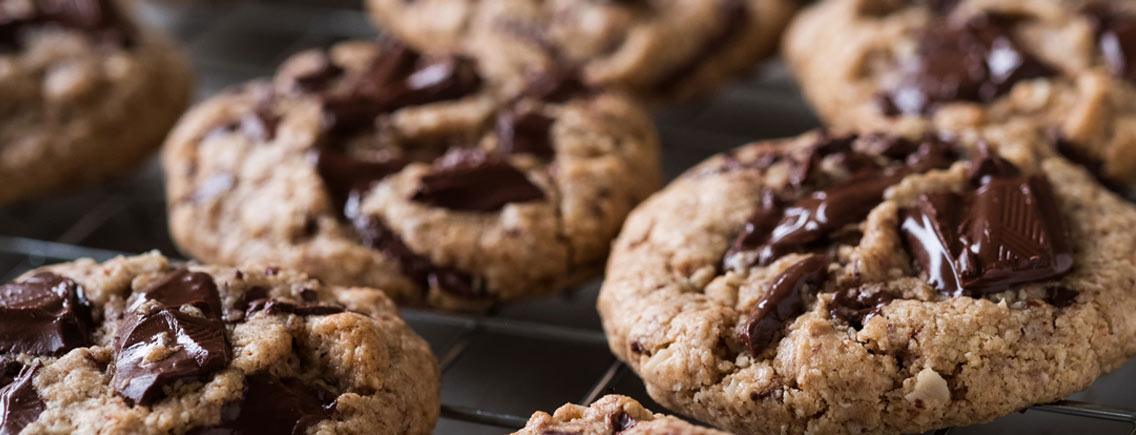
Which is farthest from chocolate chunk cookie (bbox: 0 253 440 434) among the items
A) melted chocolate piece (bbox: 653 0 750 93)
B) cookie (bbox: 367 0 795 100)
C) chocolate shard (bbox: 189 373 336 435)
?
melted chocolate piece (bbox: 653 0 750 93)

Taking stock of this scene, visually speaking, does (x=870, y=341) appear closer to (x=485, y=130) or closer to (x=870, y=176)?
(x=870, y=176)

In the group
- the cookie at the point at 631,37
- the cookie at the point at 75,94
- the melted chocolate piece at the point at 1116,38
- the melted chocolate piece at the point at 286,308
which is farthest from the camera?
the cookie at the point at 631,37

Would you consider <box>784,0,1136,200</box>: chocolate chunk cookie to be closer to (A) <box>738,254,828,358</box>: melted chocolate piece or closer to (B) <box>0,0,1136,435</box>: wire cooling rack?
(B) <box>0,0,1136,435</box>: wire cooling rack

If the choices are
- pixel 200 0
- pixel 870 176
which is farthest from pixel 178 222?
pixel 200 0

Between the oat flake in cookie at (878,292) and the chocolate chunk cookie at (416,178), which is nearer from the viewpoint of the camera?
the oat flake in cookie at (878,292)

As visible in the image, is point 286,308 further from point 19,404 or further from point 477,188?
point 477,188

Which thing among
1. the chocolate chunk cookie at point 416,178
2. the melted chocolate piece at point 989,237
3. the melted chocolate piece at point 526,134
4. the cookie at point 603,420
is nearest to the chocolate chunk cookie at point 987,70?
the melted chocolate piece at point 989,237

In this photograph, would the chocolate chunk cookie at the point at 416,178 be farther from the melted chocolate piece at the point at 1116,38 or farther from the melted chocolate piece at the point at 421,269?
the melted chocolate piece at the point at 1116,38
